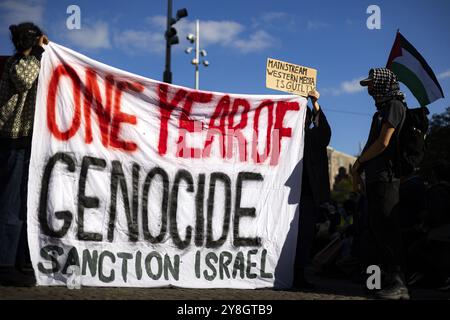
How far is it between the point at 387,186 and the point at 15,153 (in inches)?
119

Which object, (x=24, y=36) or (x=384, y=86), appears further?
(x=384, y=86)

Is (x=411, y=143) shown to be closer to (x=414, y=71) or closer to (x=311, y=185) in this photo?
(x=311, y=185)

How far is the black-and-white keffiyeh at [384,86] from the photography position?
13.9ft

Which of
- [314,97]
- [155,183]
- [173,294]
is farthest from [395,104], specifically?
[173,294]

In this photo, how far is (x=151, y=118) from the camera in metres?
4.36

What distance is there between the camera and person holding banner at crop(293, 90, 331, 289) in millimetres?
4617

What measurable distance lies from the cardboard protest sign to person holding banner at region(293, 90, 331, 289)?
224 mm

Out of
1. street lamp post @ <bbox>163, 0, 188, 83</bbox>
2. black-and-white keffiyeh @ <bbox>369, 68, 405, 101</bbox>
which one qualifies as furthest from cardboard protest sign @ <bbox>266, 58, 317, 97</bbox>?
street lamp post @ <bbox>163, 0, 188, 83</bbox>

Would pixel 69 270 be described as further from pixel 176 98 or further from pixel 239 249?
pixel 176 98

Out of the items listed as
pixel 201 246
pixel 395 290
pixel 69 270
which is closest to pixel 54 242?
pixel 69 270

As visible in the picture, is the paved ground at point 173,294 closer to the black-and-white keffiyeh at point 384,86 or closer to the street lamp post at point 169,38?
the black-and-white keffiyeh at point 384,86

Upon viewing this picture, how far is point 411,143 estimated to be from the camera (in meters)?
4.10

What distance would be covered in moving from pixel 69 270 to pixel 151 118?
1436mm
